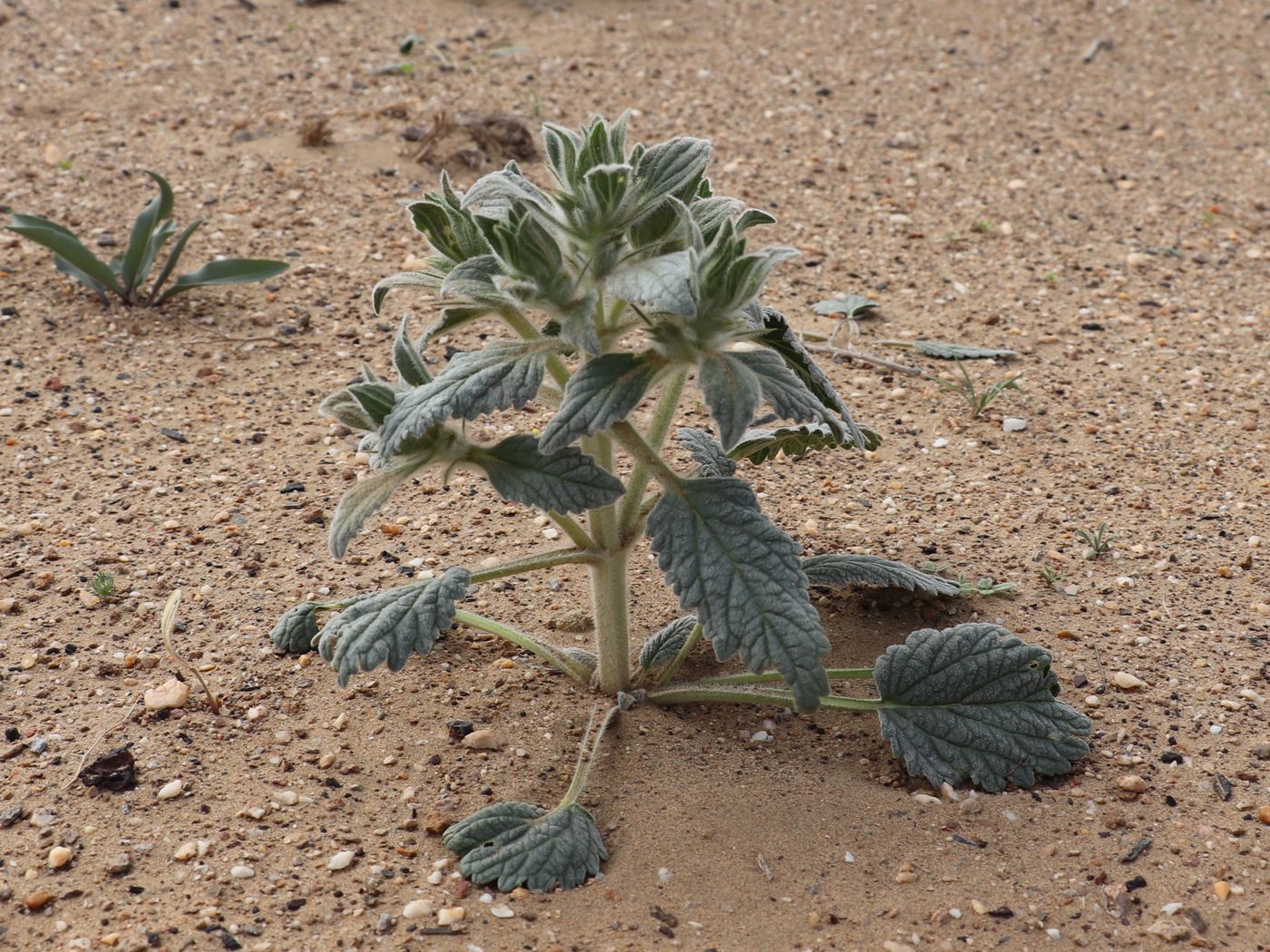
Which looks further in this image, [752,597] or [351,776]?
[351,776]

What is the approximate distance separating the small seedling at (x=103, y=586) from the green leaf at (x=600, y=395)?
1.46 metres

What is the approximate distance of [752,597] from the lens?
2.12m

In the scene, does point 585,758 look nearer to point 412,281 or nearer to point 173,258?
point 412,281

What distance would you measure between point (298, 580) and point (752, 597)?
140 centimetres

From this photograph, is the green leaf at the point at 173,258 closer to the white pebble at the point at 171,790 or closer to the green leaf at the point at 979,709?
the white pebble at the point at 171,790

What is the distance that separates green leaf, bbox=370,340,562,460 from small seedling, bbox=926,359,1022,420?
1925mm

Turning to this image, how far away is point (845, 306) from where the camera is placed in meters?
4.33

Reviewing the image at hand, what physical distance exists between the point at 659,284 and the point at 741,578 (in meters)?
0.51

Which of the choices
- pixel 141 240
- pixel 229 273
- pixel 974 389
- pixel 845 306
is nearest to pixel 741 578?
pixel 974 389

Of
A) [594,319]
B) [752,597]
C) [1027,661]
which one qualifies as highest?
[594,319]

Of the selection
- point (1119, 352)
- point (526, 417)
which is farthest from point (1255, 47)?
point (526, 417)

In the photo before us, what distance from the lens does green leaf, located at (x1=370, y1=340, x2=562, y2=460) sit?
6.91ft

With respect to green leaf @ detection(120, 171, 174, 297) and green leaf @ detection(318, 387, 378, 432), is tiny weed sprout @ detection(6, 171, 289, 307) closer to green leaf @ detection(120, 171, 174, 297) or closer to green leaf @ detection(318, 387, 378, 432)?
green leaf @ detection(120, 171, 174, 297)

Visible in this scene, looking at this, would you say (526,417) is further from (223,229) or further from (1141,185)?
(1141,185)
